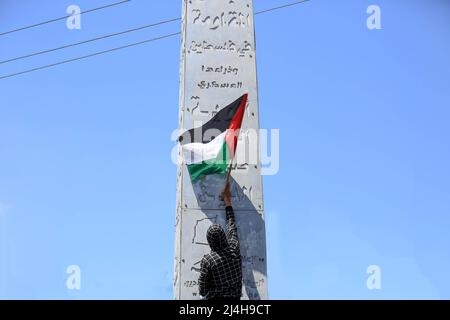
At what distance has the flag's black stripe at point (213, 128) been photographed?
1209 cm

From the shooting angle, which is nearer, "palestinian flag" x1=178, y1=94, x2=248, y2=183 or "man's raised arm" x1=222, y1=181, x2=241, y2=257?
"man's raised arm" x1=222, y1=181, x2=241, y2=257

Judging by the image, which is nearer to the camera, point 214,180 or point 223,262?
point 223,262

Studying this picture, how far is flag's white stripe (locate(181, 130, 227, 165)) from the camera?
38.8ft

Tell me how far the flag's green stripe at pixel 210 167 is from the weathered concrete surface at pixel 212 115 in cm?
11

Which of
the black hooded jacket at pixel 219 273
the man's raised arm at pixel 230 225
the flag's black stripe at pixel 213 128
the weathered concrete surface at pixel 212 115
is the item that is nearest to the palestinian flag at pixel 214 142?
the flag's black stripe at pixel 213 128

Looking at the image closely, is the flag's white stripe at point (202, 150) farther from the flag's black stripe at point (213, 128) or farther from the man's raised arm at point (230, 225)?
the man's raised arm at point (230, 225)

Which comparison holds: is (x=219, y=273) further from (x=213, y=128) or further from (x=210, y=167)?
(x=213, y=128)

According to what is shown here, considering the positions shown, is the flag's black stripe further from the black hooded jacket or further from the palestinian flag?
the black hooded jacket

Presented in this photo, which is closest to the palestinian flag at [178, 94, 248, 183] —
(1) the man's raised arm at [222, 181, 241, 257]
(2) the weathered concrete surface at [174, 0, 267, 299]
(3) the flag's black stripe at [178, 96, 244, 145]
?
(3) the flag's black stripe at [178, 96, 244, 145]

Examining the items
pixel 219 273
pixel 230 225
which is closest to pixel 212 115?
pixel 230 225
